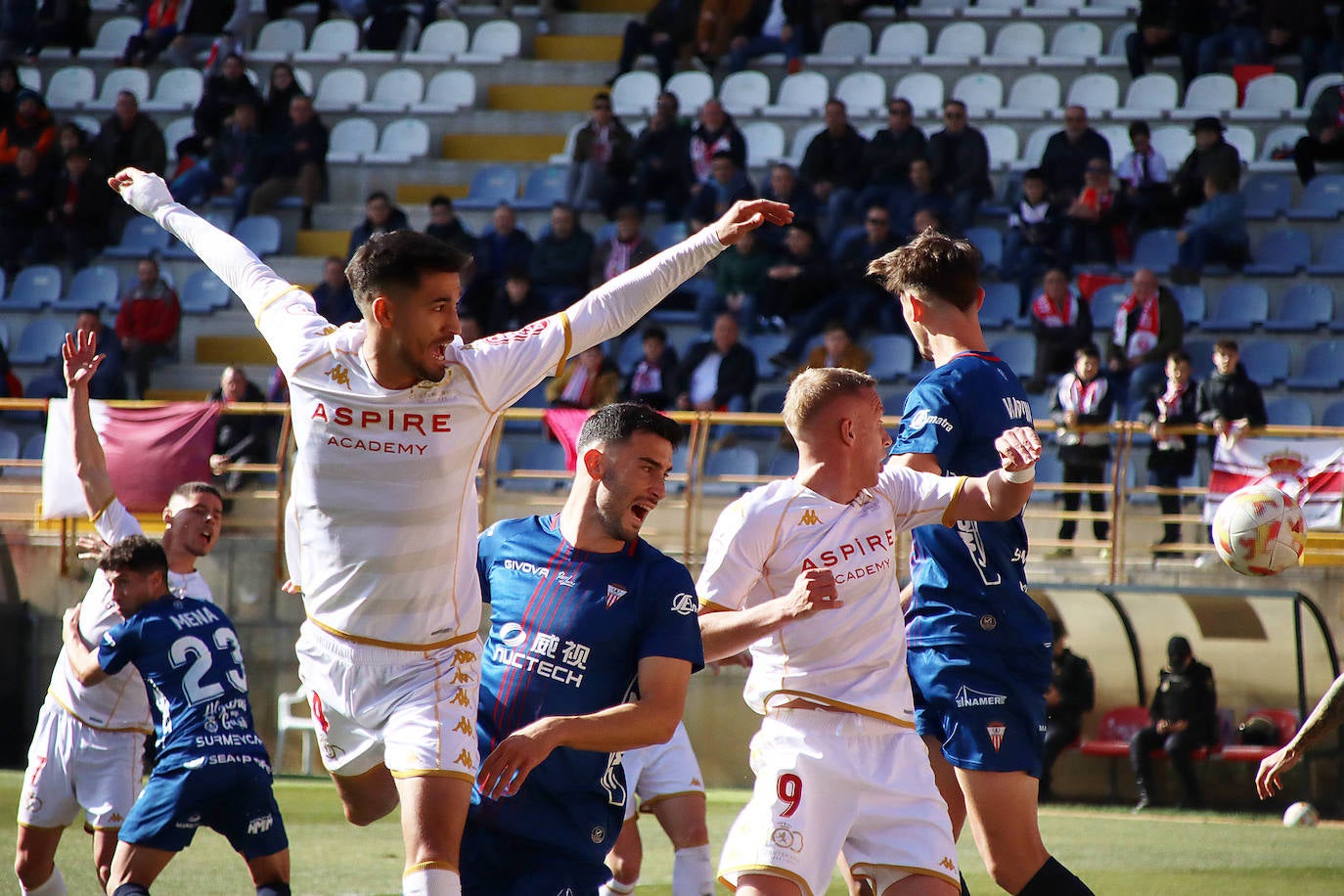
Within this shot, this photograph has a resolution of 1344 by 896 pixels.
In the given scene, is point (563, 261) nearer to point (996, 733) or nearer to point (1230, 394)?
point (1230, 394)

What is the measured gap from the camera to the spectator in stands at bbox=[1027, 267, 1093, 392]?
47.4ft

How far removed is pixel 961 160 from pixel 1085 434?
4473 mm

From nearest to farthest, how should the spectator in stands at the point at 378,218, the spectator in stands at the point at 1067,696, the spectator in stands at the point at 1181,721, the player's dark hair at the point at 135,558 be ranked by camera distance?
the player's dark hair at the point at 135,558 → the spectator in stands at the point at 1181,721 → the spectator in stands at the point at 1067,696 → the spectator in stands at the point at 378,218

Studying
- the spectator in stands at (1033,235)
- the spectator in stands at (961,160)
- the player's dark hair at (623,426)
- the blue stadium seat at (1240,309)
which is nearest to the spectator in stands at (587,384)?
the spectator in stands at (961,160)

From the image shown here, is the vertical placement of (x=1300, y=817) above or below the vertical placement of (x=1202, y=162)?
below

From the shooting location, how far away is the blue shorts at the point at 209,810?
563cm

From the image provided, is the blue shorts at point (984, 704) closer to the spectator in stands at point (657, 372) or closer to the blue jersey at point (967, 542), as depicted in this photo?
the blue jersey at point (967, 542)

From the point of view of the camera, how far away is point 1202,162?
15750mm

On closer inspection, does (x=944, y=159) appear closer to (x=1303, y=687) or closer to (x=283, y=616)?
(x=1303, y=687)

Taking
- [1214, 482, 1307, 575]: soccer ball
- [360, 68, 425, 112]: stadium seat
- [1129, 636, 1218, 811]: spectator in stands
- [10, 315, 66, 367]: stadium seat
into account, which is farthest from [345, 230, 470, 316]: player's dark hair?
[360, 68, 425, 112]: stadium seat

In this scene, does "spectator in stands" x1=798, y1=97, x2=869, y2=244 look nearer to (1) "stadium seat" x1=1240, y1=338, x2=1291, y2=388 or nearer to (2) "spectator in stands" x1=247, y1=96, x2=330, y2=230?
(1) "stadium seat" x1=1240, y1=338, x2=1291, y2=388

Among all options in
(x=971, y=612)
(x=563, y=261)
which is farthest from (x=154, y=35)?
(x=971, y=612)

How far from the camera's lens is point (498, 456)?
1520cm

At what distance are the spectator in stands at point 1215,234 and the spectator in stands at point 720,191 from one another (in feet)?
14.6
